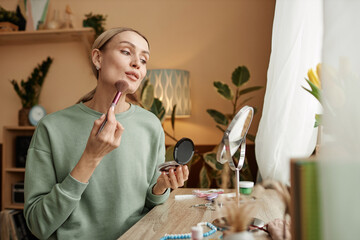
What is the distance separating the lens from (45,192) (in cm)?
97

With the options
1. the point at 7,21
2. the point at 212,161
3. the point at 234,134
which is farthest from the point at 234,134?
the point at 7,21

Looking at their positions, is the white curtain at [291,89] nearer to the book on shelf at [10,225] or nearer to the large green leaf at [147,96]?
the large green leaf at [147,96]

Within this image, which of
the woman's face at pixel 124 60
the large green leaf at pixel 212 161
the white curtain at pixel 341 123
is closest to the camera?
the white curtain at pixel 341 123

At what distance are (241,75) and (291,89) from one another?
79 cm

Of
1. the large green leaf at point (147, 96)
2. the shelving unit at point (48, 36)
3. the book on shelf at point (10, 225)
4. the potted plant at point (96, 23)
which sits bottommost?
the book on shelf at point (10, 225)

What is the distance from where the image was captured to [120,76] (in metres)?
1.09

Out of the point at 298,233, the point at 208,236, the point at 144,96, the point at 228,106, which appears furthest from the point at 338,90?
the point at 228,106

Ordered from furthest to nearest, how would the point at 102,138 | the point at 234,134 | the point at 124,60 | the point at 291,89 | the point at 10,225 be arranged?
the point at 10,225 < the point at 291,89 < the point at 124,60 < the point at 102,138 < the point at 234,134

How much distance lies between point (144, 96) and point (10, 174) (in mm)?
1475

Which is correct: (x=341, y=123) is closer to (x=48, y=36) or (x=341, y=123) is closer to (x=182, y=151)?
(x=182, y=151)

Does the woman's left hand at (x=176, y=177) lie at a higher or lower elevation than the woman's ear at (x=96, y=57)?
Result: lower

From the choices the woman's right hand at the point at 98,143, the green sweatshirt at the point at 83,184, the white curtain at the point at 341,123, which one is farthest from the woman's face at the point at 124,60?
the white curtain at the point at 341,123

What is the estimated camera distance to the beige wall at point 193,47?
8.43ft

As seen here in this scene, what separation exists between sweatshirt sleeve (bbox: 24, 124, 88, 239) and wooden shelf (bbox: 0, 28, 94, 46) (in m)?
1.91
